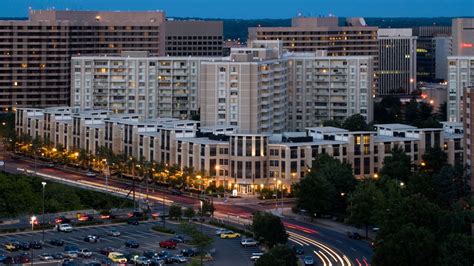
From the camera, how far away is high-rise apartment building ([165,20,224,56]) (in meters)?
114

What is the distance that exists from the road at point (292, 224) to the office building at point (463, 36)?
36.7 m

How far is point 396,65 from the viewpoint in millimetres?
130875

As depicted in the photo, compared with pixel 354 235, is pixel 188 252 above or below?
below

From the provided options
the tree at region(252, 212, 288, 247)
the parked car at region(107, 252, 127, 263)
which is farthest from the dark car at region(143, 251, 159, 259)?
the tree at region(252, 212, 288, 247)

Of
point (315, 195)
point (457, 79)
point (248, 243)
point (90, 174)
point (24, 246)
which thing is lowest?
point (24, 246)

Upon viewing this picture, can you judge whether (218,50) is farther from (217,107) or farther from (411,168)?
(411,168)

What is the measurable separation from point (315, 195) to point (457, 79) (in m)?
31.3

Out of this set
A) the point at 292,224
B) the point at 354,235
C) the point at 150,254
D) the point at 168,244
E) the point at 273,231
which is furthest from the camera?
the point at 292,224

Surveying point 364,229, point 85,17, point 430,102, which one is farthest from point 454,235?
point 85,17

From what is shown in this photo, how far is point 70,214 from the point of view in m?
58.6

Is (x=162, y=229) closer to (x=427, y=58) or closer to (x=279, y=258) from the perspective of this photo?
(x=279, y=258)

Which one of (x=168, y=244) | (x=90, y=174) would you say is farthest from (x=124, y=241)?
(x=90, y=174)

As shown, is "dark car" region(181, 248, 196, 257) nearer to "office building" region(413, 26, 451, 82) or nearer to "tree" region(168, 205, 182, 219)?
"tree" region(168, 205, 182, 219)

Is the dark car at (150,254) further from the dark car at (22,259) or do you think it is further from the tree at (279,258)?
the tree at (279,258)
